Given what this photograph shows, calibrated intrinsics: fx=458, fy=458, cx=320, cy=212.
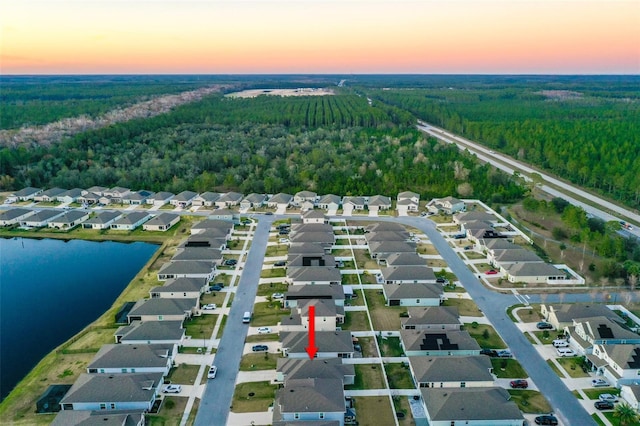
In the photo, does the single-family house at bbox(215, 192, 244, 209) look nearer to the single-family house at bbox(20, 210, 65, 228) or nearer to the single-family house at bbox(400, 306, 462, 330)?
the single-family house at bbox(20, 210, 65, 228)

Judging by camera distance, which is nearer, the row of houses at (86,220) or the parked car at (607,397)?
the parked car at (607,397)

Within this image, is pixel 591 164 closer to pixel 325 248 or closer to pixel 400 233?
pixel 400 233

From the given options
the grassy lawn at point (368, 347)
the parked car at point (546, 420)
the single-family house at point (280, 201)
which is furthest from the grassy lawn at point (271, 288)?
the single-family house at point (280, 201)

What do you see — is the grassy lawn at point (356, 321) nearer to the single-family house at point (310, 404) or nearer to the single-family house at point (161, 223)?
the single-family house at point (310, 404)

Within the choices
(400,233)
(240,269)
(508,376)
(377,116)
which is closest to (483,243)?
(400,233)

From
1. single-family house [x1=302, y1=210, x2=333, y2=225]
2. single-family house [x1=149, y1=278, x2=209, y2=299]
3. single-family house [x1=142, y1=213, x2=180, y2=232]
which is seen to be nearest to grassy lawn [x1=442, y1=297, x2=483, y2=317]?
single-family house [x1=149, y1=278, x2=209, y2=299]

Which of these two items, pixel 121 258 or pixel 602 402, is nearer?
pixel 602 402

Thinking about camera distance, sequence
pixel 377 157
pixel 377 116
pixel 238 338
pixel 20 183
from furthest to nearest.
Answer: pixel 377 116, pixel 377 157, pixel 20 183, pixel 238 338
